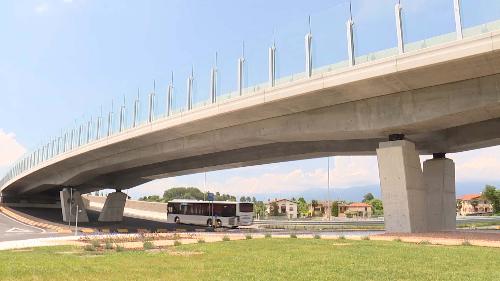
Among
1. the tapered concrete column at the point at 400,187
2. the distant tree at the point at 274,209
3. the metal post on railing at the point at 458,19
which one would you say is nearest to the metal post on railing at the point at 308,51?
the tapered concrete column at the point at 400,187

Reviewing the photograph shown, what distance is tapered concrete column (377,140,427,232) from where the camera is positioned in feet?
77.7

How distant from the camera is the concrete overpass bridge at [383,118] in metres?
19.6

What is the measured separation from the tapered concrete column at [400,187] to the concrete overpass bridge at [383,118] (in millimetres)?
55

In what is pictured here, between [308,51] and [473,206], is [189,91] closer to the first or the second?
[308,51]

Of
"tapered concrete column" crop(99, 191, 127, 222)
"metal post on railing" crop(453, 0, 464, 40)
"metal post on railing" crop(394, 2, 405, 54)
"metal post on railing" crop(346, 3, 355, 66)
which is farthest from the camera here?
"tapered concrete column" crop(99, 191, 127, 222)

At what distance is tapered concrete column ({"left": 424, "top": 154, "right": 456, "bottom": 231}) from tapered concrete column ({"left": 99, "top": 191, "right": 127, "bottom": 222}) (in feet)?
140

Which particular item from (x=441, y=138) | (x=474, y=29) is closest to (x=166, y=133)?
(x=441, y=138)

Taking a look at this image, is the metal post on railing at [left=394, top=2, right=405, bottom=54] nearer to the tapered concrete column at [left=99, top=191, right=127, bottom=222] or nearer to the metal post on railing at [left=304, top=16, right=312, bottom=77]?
the metal post on railing at [left=304, top=16, right=312, bottom=77]

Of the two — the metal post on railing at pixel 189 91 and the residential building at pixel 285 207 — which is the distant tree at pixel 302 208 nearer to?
the residential building at pixel 285 207

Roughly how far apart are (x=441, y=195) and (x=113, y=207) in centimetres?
4394

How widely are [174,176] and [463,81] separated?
38023 millimetres

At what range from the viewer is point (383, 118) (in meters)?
23.4

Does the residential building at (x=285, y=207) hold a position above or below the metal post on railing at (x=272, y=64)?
below

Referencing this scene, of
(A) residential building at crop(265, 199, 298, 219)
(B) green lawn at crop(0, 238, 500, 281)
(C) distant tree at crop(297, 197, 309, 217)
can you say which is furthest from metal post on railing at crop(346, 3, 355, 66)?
(C) distant tree at crop(297, 197, 309, 217)
